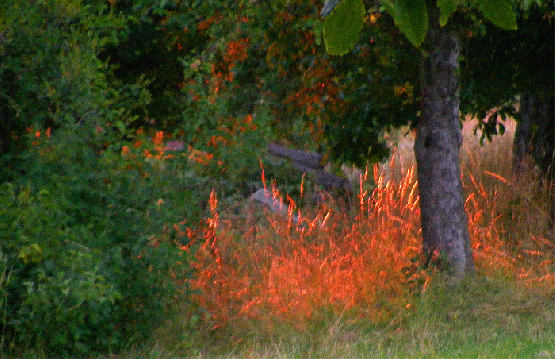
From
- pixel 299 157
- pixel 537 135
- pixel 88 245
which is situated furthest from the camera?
pixel 299 157

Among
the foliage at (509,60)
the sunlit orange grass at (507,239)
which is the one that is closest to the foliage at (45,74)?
the sunlit orange grass at (507,239)

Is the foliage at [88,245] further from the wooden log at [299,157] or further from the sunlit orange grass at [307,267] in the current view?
the wooden log at [299,157]

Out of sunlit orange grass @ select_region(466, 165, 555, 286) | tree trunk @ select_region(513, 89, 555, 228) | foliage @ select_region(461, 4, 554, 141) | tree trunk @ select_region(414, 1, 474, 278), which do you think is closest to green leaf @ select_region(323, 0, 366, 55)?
tree trunk @ select_region(414, 1, 474, 278)

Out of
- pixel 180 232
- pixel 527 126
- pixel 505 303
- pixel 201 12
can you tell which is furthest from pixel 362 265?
pixel 527 126

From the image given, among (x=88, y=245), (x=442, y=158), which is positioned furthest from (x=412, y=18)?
(x=442, y=158)

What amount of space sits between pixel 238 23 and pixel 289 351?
456 cm

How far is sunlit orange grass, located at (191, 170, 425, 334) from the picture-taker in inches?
281

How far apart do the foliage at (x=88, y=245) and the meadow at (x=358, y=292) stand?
0.36 metres

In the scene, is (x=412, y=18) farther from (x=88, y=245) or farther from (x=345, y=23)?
(x=88, y=245)

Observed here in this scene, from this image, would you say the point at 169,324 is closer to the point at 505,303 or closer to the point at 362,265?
the point at 362,265

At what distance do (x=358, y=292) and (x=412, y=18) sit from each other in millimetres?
5621

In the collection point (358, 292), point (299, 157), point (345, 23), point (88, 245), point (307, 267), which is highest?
point (345, 23)

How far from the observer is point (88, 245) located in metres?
5.68

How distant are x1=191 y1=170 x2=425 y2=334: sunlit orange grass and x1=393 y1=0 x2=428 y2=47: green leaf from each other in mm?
4791
